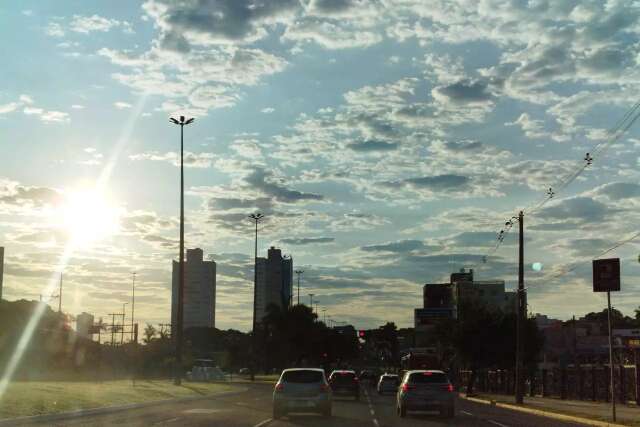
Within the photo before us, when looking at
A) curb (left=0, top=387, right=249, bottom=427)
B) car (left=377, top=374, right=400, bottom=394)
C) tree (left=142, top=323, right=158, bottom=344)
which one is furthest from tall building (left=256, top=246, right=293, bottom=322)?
curb (left=0, top=387, right=249, bottom=427)

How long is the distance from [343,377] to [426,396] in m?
18.8

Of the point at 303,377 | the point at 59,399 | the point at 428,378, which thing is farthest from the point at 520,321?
the point at 59,399

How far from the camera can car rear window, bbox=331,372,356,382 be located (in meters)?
47.3

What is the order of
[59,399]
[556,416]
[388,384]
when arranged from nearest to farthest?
[556,416] < [59,399] < [388,384]

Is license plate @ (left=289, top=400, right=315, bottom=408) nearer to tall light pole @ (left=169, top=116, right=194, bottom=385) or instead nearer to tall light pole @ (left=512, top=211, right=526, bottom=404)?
tall light pole @ (left=512, top=211, right=526, bottom=404)

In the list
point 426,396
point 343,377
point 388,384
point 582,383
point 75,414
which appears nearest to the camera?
point 75,414

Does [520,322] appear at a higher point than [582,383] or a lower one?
higher

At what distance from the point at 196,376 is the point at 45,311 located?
43.3 meters

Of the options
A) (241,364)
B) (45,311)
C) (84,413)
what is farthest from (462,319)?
(241,364)

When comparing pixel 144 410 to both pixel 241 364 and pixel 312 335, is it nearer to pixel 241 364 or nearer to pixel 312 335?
pixel 312 335

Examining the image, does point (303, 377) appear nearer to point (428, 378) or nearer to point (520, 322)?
point (428, 378)

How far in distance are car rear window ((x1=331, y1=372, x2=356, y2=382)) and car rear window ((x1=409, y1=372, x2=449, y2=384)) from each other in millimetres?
17040

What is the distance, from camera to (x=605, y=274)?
82.1ft

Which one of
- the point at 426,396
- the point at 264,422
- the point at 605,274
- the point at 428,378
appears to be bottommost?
the point at 264,422
